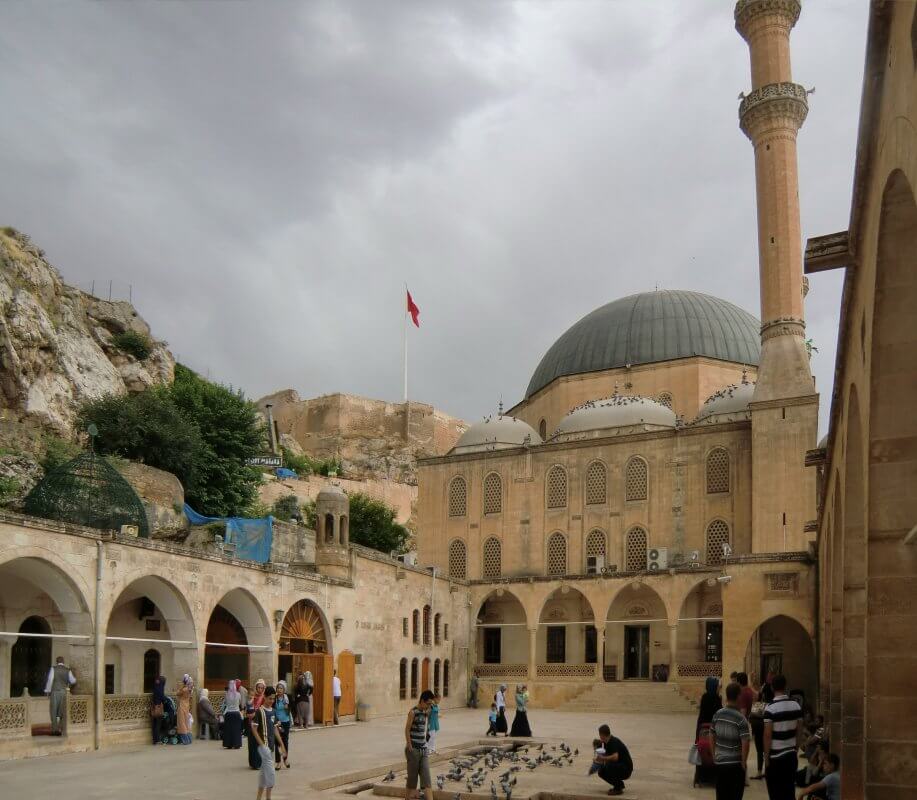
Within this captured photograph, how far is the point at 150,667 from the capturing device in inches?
866

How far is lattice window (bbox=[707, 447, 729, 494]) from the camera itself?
32781 mm

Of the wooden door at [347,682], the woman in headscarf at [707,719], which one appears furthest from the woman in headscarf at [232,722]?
the woman in headscarf at [707,719]

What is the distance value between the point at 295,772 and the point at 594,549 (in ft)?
73.5

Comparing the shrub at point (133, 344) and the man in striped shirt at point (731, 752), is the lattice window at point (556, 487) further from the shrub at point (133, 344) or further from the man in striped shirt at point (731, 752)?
the man in striped shirt at point (731, 752)

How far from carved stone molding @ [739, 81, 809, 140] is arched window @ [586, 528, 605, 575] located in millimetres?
13965

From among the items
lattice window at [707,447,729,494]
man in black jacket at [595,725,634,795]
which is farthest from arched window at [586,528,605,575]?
man in black jacket at [595,725,634,795]

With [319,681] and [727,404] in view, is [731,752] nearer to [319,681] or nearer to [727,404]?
[319,681]

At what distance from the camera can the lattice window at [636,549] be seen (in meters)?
34.0

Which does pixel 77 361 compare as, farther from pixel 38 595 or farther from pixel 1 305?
pixel 38 595

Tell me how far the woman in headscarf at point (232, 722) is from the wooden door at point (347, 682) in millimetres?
6890

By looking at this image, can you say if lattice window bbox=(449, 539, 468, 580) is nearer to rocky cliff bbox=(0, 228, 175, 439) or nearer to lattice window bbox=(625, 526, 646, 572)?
lattice window bbox=(625, 526, 646, 572)

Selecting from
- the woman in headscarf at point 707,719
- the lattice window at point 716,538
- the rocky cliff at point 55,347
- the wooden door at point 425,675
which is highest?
the rocky cliff at point 55,347

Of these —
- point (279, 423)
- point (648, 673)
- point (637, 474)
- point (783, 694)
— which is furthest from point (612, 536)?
point (279, 423)

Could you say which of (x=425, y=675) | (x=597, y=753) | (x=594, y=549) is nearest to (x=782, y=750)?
(x=597, y=753)
